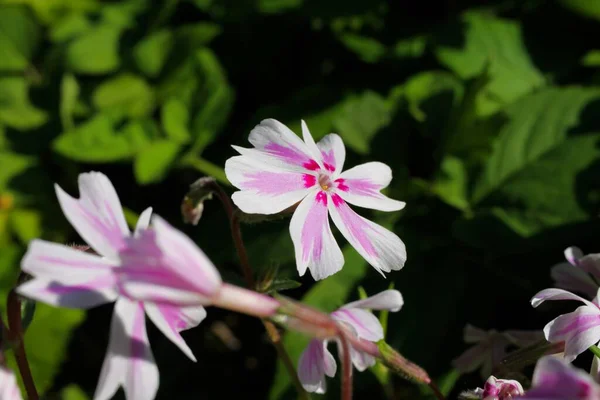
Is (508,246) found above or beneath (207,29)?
beneath

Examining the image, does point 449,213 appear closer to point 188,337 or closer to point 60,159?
point 188,337

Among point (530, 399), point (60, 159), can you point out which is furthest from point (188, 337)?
point (530, 399)

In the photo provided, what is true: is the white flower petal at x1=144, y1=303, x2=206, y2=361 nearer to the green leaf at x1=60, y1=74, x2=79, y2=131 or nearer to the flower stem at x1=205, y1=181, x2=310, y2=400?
the flower stem at x1=205, y1=181, x2=310, y2=400

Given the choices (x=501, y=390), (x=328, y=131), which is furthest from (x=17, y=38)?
(x=501, y=390)

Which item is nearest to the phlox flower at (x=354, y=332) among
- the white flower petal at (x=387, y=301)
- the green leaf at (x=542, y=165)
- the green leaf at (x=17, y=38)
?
the white flower petal at (x=387, y=301)

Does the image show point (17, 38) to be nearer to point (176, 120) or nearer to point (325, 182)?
point (176, 120)
